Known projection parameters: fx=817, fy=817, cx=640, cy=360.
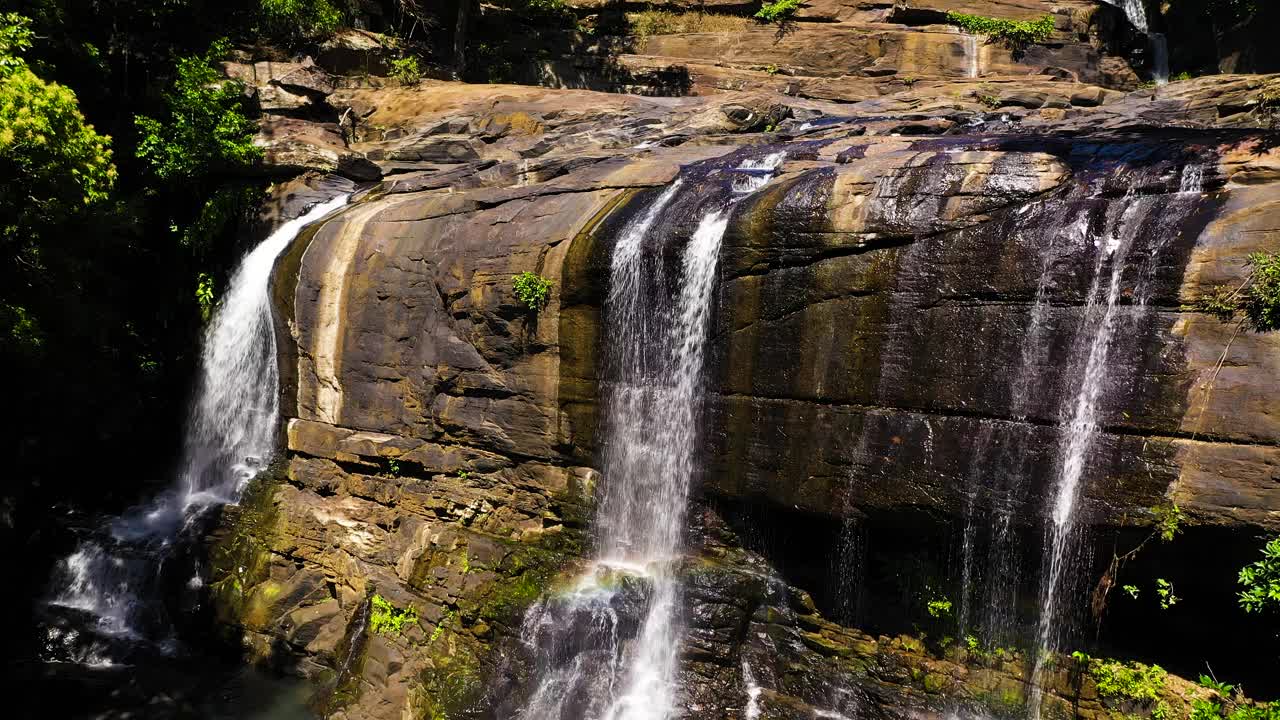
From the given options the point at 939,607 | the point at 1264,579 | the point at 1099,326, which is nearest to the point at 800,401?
the point at 939,607

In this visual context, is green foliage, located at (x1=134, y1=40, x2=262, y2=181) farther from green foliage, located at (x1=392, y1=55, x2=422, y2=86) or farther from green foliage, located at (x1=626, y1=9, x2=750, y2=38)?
green foliage, located at (x1=626, y1=9, x2=750, y2=38)

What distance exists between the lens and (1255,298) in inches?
235

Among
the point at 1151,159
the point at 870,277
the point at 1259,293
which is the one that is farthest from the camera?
the point at 1151,159

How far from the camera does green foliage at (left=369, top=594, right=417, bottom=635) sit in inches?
366

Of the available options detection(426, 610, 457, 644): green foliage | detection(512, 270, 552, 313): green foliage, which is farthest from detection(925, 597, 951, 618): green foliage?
detection(512, 270, 552, 313): green foliage

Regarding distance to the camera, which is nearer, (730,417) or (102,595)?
(730,417)

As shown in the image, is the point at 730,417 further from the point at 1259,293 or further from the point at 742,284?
the point at 1259,293

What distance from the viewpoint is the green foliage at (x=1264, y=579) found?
582cm

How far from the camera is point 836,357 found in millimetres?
7648

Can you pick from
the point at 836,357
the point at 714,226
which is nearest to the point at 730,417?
the point at 836,357

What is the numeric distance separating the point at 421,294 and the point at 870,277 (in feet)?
19.1

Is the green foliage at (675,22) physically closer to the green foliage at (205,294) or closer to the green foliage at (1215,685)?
the green foliage at (205,294)

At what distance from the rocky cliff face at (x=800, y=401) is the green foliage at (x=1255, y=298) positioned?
96mm

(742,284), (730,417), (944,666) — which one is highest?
(742,284)
